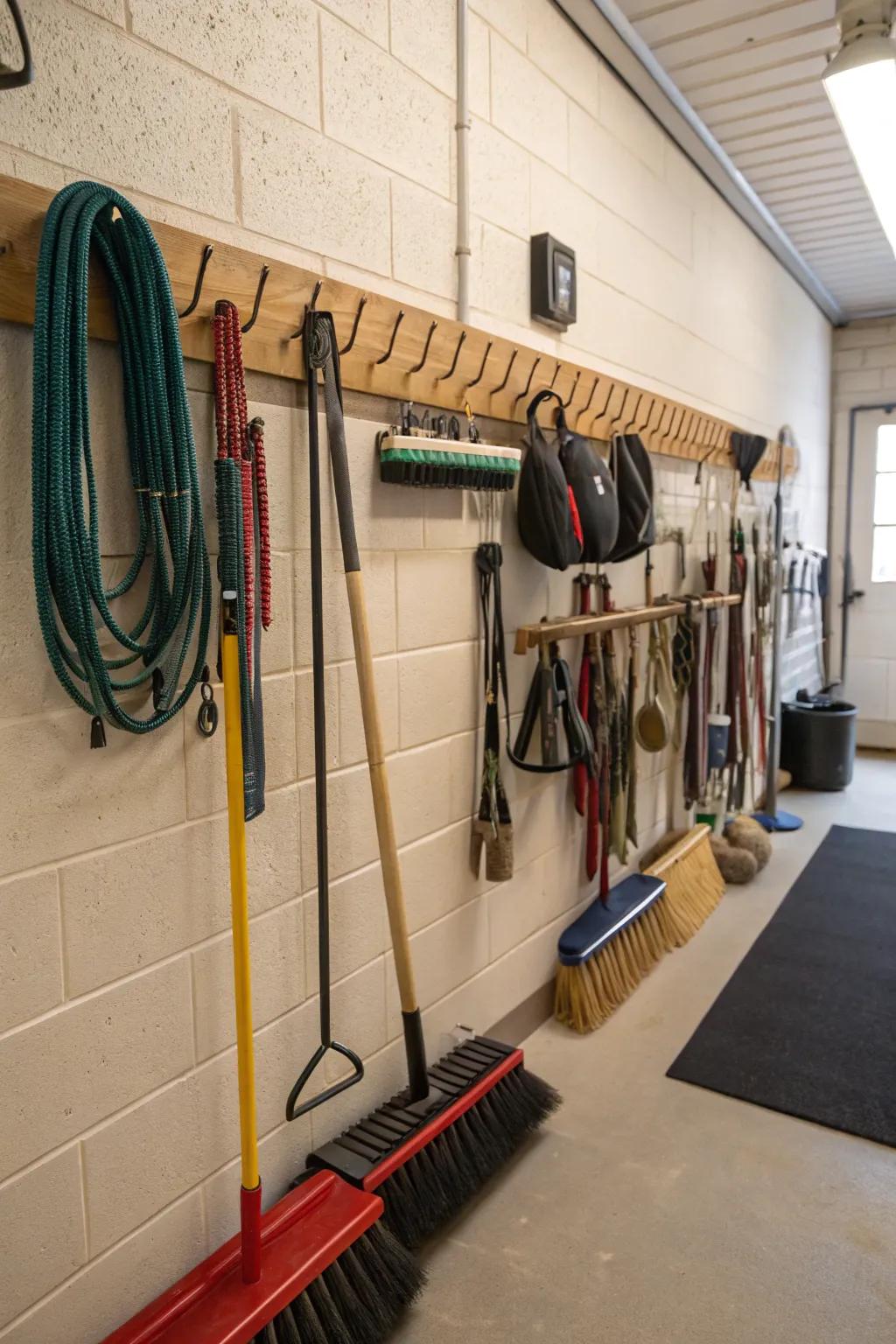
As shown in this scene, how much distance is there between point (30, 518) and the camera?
1.21 metres

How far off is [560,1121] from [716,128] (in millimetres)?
3384

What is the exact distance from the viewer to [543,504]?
2162 millimetres

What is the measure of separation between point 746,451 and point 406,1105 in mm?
3086

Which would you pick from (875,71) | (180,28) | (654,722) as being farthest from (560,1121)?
(875,71)

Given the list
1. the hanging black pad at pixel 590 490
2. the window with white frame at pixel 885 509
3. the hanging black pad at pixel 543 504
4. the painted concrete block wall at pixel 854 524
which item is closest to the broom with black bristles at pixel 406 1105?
the hanging black pad at pixel 543 504

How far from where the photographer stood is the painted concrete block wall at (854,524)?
5965mm

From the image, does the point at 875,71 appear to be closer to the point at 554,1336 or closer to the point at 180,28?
the point at 180,28

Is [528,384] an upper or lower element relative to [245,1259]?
upper

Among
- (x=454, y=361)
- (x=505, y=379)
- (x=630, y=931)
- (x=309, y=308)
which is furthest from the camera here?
(x=630, y=931)

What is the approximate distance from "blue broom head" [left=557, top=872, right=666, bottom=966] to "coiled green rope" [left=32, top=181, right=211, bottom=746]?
153cm

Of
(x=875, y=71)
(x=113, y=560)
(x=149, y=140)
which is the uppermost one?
(x=875, y=71)

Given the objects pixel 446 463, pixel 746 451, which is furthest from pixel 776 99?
pixel 446 463

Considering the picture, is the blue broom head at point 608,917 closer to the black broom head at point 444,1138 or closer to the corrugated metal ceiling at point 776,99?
the black broom head at point 444,1138

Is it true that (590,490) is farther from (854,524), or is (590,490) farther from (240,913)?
(854,524)
